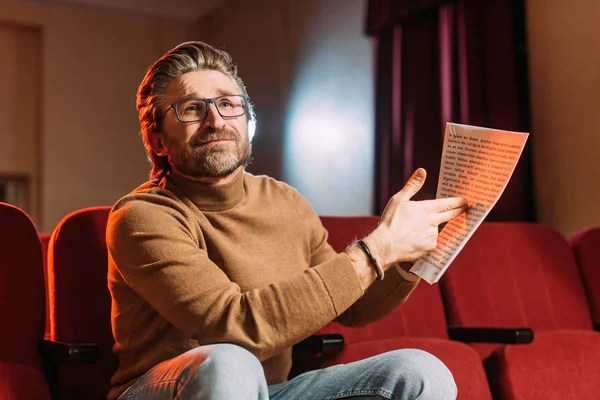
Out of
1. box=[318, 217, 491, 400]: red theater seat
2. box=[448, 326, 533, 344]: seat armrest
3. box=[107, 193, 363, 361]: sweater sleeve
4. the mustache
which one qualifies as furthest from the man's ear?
box=[448, 326, 533, 344]: seat armrest

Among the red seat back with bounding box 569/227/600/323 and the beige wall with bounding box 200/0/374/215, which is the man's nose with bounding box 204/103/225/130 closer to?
the red seat back with bounding box 569/227/600/323

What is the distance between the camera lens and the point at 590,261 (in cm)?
243

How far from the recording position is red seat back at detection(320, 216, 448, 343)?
2.02m

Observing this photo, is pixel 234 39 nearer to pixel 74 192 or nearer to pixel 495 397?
pixel 74 192

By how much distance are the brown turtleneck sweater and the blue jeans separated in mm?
85

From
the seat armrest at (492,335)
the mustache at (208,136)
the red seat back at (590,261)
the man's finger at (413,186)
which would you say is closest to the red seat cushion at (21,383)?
the mustache at (208,136)

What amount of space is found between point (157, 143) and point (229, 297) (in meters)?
0.48

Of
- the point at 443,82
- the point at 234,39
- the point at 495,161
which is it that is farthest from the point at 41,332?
the point at 234,39

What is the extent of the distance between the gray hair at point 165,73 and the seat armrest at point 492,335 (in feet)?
2.98

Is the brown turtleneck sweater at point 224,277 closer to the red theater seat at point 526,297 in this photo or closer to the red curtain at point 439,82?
the red theater seat at point 526,297

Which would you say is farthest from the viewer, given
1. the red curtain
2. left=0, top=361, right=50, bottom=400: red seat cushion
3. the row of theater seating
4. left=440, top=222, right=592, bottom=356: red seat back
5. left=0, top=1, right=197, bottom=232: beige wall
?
left=0, top=1, right=197, bottom=232: beige wall

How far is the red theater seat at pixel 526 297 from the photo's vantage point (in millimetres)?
1901

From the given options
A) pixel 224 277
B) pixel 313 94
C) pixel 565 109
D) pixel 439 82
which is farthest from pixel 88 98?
pixel 224 277

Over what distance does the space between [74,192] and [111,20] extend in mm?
1497
